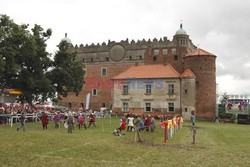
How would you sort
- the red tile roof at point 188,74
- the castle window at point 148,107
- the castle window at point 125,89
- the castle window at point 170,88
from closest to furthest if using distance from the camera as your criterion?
the red tile roof at point 188,74 < the castle window at point 170,88 < the castle window at point 148,107 < the castle window at point 125,89

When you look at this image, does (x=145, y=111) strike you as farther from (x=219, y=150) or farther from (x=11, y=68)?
(x=219, y=150)

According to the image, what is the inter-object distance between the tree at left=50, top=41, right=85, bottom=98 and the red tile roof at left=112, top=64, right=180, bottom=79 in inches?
444

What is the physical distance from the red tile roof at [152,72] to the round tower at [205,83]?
327cm

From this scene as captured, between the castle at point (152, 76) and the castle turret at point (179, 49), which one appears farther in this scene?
the castle turret at point (179, 49)

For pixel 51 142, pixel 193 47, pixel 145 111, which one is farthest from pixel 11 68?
pixel 193 47

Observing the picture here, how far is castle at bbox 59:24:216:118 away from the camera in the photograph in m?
45.5

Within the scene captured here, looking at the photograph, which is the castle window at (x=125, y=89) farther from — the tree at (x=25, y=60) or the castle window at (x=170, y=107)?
the tree at (x=25, y=60)

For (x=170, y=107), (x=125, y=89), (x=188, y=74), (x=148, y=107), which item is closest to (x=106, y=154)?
(x=188, y=74)

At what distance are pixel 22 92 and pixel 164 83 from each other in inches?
846

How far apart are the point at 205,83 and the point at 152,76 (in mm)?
8014

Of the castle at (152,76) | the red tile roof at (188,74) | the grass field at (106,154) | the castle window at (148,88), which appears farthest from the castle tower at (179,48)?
the grass field at (106,154)

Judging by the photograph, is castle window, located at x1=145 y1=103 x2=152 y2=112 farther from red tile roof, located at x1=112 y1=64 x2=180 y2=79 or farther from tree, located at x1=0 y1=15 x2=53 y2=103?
tree, located at x1=0 y1=15 x2=53 y2=103

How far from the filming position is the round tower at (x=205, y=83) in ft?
149

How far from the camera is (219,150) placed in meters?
15.9
